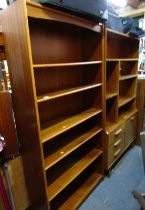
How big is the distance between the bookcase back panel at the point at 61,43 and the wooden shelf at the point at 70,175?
1.14 m

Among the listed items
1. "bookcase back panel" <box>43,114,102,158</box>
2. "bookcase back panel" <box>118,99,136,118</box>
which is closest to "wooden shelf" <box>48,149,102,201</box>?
"bookcase back panel" <box>43,114,102,158</box>

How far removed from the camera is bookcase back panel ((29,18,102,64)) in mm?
1378

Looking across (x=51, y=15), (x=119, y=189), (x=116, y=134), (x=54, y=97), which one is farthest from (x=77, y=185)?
(x=51, y=15)

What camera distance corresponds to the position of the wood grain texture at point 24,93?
39.7 inches

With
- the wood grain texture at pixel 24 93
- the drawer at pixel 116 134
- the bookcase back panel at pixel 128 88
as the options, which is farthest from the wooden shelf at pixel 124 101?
the wood grain texture at pixel 24 93

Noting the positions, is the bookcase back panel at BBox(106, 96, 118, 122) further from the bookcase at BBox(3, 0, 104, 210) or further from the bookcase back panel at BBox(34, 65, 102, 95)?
the bookcase back panel at BBox(34, 65, 102, 95)

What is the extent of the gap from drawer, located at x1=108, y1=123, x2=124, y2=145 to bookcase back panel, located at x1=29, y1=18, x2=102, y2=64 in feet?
3.17

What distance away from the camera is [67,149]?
4.95 feet

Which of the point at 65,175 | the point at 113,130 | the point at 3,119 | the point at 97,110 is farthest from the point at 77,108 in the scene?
the point at 3,119

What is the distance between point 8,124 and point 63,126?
1.57 feet

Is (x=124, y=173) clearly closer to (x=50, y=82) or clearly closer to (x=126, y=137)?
(x=126, y=137)

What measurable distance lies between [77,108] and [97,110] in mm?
275

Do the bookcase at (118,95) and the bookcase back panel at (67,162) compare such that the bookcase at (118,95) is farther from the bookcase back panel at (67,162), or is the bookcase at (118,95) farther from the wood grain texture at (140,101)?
the bookcase back panel at (67,162)

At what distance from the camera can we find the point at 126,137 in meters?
2.38
